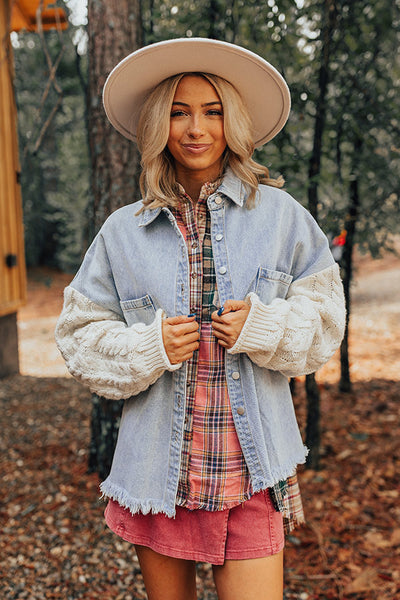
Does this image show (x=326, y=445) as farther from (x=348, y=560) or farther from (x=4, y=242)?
(x=4, y=242)

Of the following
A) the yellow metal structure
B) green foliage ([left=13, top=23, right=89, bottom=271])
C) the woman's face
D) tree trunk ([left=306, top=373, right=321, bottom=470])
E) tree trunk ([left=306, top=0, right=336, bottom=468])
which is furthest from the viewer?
green foliage ([left=13, top=23, right=89, bottom=271])

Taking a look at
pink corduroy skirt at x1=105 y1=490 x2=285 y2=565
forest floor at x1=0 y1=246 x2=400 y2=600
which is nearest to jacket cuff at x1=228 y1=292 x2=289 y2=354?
pink corduroy skirt at x1=105 y1=490 x2=285 y2=565

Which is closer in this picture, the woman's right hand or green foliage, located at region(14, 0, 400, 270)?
the woman's right hand

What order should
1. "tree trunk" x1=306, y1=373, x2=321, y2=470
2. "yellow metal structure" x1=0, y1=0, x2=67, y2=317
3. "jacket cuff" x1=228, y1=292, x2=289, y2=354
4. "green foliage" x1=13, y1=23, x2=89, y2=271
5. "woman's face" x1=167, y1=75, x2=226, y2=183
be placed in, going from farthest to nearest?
"green foliage" x1=13, y1=23, x2=89, y2=271
"yellow metal structure" x1=0, y1=0, x2=67, y2=317
"tree trunk" x1=306, y1=373, x2=321, y2=470
"woman's face" x1=167, y1=75, x2=226, y2=183
"jacket cuff" x1=228, y1=292, x2=289, y2=354

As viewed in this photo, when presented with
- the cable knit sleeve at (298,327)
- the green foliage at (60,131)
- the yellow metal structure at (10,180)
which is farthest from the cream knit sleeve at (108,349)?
the green foliage at (60,131)

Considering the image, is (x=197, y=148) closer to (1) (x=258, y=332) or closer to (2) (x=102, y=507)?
(1) (x=258, y=332)

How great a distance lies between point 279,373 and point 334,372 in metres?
4.34

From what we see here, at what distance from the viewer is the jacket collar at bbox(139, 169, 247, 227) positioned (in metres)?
1.75

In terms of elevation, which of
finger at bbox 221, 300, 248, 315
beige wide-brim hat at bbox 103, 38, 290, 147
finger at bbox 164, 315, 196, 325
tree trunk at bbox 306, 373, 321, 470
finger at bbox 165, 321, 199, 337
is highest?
beige wide-brim hat at bbox 103, 38, 290, 147

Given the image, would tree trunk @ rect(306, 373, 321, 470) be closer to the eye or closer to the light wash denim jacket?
the light wash denim jacket

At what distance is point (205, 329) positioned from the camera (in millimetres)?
1734

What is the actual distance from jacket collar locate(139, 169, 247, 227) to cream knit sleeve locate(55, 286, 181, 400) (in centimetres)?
30

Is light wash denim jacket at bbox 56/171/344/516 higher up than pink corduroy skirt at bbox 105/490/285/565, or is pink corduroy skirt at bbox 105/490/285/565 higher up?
light wash denim jacket at bbox 56/171/344/516

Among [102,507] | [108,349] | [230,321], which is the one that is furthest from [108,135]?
[102,507]
